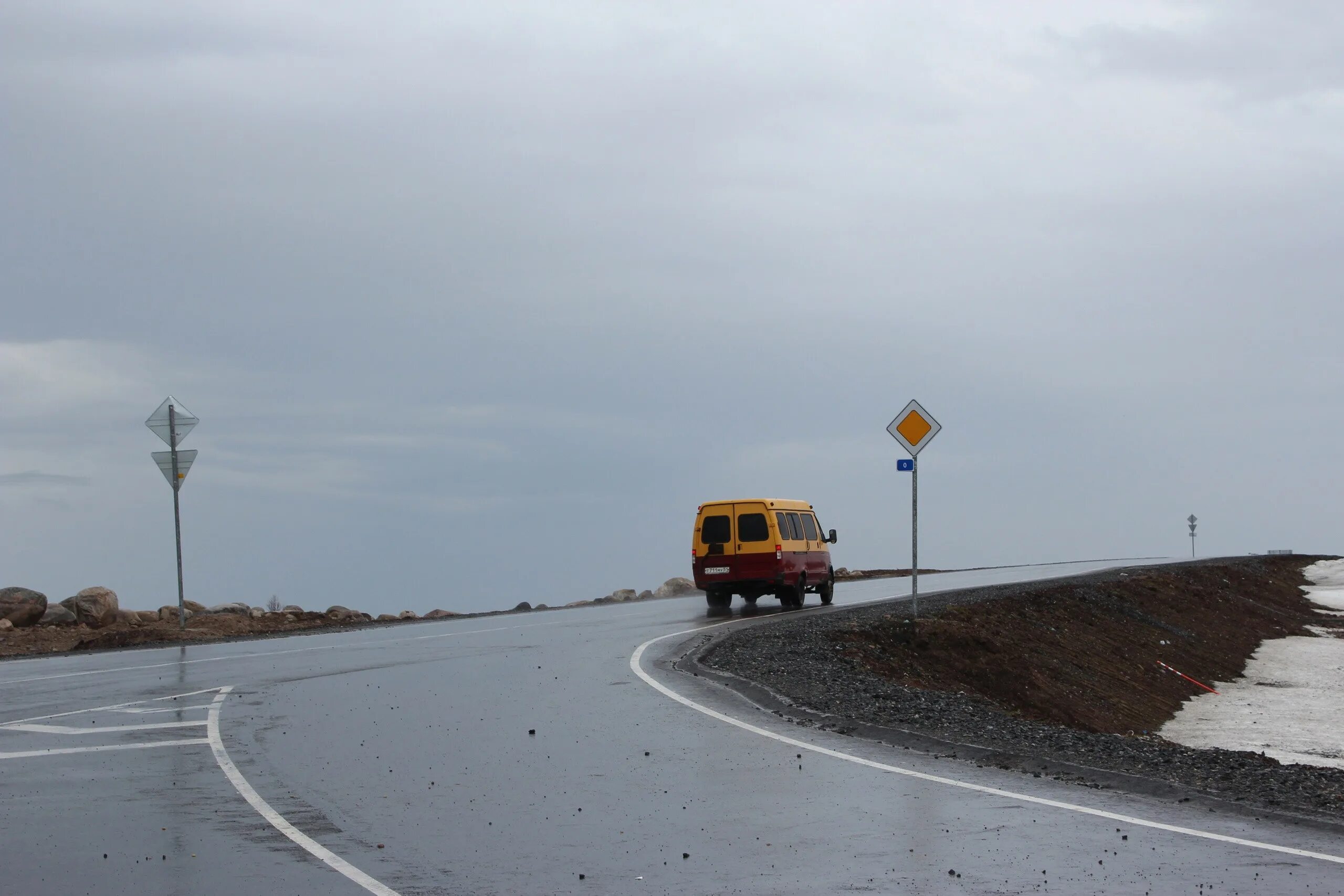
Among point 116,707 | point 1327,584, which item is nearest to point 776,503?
point 116,707

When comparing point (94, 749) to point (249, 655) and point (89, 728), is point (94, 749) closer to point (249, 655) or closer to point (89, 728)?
point (89, 728)

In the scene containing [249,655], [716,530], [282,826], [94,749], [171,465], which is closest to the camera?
[282,826]

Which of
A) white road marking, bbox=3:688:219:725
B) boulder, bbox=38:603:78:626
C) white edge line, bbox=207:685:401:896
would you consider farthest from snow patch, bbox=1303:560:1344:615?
white edge line, bbox=207:685:401:896

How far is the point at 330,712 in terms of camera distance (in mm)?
14406

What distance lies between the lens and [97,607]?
32.1 metres

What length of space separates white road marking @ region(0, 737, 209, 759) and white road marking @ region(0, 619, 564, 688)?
6.81 m

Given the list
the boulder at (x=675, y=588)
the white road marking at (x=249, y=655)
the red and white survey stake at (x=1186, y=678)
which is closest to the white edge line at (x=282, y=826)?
the white road marking at (x=249, y=655)

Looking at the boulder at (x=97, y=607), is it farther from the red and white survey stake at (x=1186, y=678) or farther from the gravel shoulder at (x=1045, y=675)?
the red and white survey stake at (x=1186, y=678)

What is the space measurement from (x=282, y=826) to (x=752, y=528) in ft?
74.4

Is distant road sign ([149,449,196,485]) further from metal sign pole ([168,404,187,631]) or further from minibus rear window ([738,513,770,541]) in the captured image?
minibus rear window ([738,513,770,541])

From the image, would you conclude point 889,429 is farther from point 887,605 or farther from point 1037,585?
point 1037,585

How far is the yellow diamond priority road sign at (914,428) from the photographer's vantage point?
2117 centimetres

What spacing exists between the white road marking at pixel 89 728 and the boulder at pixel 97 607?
1819cm

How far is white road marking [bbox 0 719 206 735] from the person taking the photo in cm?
1338
